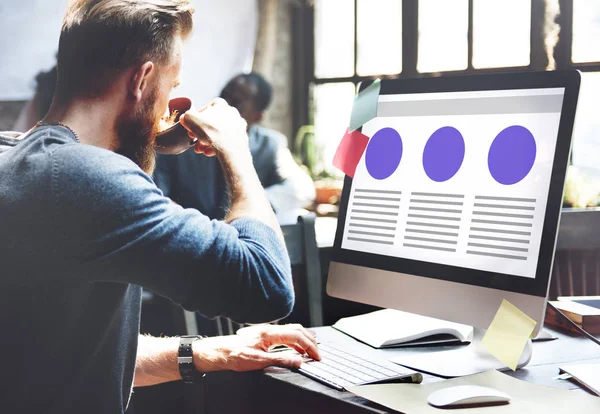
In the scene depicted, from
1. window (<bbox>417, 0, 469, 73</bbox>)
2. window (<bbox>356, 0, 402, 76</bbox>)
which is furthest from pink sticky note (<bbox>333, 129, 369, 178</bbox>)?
window (<bbox>356, 0, 402, 76</bbox>)

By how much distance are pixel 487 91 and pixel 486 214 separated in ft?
0.62

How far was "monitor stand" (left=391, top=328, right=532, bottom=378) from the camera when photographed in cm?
102

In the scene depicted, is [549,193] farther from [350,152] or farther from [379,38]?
[379,38]

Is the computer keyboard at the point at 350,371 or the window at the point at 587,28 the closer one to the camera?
the computer keyboard at the point at 350,371

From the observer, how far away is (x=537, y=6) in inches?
172

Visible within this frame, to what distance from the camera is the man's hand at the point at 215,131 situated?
45.7 inches

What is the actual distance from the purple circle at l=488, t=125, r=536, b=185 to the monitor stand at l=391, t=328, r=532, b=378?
246mm

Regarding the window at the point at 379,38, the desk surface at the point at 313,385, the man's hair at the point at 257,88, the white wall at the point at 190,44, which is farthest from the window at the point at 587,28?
the desk surface at the point at 313,385

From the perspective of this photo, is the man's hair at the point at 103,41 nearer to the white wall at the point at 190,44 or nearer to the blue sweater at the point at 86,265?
the blue sweater at the point at 86,265

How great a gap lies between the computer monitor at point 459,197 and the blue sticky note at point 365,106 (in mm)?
15

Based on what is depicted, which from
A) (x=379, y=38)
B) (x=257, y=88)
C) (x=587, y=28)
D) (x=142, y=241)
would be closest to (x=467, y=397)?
(x=142, y=241)

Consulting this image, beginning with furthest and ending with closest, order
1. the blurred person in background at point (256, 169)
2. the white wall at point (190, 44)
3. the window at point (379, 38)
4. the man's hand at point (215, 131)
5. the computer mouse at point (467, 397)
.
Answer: the window at point (379, 38), the white wall at point (190, 44), the blurred person in background at point (256, 169), the man's hand at point (215, 131), the computer mouse at point (467, 397)

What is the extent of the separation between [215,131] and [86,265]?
1.22 ft

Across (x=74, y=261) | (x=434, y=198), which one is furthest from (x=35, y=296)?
(x=434, y=198)
